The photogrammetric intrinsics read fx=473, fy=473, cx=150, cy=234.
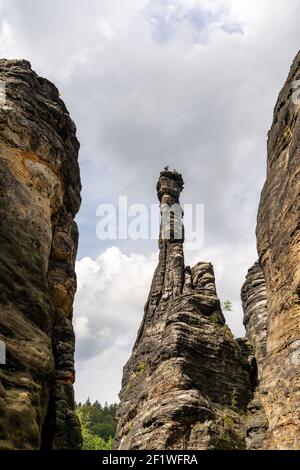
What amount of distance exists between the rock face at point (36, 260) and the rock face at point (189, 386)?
1672cm

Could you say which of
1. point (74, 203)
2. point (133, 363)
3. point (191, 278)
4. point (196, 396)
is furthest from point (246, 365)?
point (74, 203)

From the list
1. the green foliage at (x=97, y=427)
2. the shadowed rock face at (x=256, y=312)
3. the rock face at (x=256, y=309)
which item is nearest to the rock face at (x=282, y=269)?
the shadowed rock face at (x=256, y=312)

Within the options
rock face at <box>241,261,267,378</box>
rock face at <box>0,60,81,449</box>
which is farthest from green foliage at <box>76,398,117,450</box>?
rock face at <box>0,60,81,449</box>

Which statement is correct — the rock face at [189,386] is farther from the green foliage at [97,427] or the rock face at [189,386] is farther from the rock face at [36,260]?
the green foliage at [97,427]

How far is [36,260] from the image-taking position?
48.7ft

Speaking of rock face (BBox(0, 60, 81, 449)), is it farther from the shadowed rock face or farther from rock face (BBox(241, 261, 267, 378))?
rock face (BBox(241, 261, 267, 378))

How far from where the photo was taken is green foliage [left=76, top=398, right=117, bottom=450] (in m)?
66.0

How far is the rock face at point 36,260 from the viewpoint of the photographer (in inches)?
440

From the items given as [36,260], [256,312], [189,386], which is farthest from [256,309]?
[36,260]

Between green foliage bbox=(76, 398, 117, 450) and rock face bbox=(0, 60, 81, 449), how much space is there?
5068 cm

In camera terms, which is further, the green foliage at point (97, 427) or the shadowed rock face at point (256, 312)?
the green foliage at point (97, 427)
